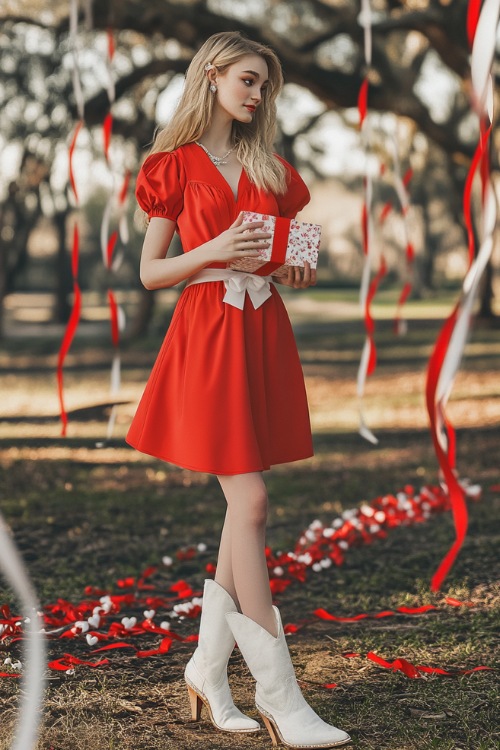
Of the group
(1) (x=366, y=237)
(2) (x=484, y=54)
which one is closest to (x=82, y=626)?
(1) (x=366, y=237)

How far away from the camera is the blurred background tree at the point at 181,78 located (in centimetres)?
916

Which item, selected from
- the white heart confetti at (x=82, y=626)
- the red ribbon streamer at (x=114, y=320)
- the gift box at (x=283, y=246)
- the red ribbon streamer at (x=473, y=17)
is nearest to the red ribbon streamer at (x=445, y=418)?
the red ribbon streamer at (x=473, y=17)

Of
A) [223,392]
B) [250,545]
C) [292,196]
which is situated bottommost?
[250,545]

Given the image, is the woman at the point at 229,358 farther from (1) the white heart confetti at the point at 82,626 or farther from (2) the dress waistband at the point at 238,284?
(1) the white heart confetti at the point at 82,626

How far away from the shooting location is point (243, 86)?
2770 mm

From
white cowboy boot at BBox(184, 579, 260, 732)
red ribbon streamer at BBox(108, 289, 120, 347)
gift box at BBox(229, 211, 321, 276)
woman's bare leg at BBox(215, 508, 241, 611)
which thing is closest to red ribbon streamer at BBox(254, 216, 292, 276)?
gift box at BBox(229, 211, 321, 276)

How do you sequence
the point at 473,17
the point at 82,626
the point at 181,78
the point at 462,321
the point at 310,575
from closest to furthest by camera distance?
the point at 462,321 → the point at 473,17 → the point at 82,626 → the point at 310,575 → the point at 181,78

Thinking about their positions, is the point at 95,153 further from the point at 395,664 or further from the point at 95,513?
the point at 395,664

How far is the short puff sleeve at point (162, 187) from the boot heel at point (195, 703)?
1312 mm

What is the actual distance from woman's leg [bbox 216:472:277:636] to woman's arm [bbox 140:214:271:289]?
1.80 ft

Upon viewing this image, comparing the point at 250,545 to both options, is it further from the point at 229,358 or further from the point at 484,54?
the point at 484,54

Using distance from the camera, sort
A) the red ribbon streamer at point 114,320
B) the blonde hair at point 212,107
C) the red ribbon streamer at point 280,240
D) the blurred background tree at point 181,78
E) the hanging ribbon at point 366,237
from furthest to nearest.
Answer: the blurred background tree at point 181,78, the red ribbon streamer at point 114,320, the hanging ribbon at point 366,237, the blonde hair at point 212,107, the red ribbon streamer at point 280,240

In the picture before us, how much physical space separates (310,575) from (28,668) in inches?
64.0

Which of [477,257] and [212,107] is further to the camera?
[212,107]
